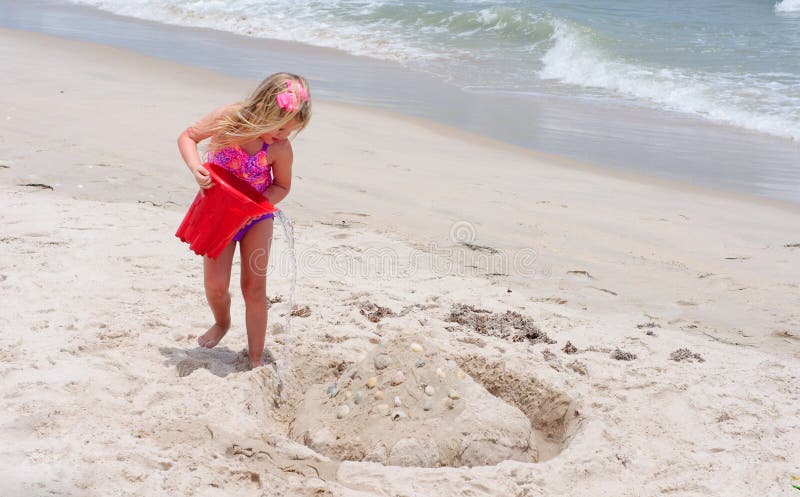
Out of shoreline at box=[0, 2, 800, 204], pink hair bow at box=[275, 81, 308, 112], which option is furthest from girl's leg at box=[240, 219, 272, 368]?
shoreline at box=[0, 2, 800, 204]

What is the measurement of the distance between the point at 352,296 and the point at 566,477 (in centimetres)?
186

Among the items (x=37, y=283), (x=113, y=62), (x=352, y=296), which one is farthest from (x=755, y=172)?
(x=113, y=62)

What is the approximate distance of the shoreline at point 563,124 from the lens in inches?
301

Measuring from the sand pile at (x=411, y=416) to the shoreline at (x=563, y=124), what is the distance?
456cm

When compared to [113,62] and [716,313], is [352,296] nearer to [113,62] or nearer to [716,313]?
[716,313]

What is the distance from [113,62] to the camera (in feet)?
35.0

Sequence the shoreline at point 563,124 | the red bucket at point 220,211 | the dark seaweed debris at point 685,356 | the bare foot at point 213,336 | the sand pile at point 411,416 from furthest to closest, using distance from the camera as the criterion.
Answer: the shoreline at point 563,124, the dark seaweed debris at point 685,356, the bare foot at point 213,336, the red bucket at point 220,211, the sand pile at point 411,416

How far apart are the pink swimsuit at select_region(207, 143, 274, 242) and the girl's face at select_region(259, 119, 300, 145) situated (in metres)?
0.04

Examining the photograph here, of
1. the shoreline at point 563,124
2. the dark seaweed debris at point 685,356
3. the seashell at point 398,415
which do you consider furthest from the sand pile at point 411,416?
the shoreline at point 563,124

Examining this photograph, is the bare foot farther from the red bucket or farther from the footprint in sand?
the red bucket

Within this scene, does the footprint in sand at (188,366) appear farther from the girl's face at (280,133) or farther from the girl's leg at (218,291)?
the girl's face at (280,133)

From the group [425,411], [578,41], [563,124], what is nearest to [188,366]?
[425,411]

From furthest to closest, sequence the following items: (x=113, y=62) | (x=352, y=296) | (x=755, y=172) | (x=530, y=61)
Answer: (x=530, y=61)
(x=113, y=62)
(x=755, y=172)
(x=352, y=296)

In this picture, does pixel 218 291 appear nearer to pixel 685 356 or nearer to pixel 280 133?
pixel 280 133
